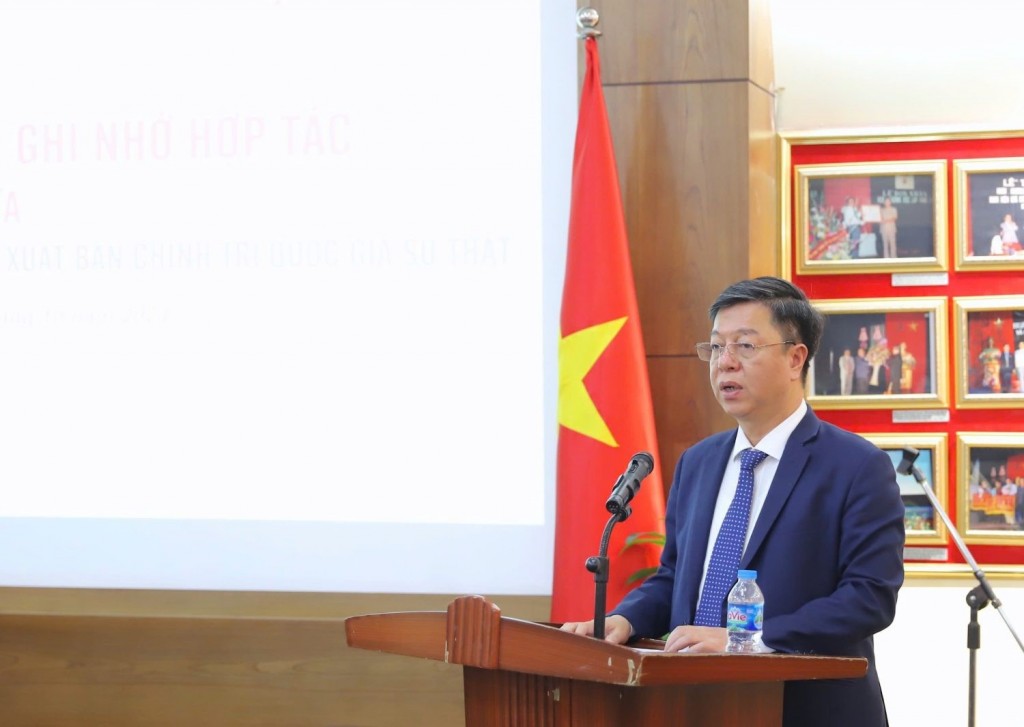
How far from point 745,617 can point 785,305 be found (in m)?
0.57

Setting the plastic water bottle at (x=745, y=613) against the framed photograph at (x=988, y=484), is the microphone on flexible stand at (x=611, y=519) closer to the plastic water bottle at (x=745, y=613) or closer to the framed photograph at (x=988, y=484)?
the plastic water bottle at (x=745, y=613)

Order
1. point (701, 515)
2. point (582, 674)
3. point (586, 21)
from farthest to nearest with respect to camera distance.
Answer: point (586, 21)
point (701, 515)
point (582, 674)

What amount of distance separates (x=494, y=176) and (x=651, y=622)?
2.00 m

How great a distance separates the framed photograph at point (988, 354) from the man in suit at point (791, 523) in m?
2.68

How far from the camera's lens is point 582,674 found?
153cm

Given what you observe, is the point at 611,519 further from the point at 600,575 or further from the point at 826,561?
the point at 826,561

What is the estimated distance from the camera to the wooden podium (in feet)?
5.03

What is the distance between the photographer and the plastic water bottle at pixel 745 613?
1907 millimetres

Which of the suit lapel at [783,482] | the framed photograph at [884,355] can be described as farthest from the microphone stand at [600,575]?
the framed photograph at [884,355]

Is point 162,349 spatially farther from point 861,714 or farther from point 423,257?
point 861,714

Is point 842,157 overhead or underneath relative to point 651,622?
overhead

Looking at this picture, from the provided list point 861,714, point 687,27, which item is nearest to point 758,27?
point 687,27

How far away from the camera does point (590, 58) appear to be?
363cm

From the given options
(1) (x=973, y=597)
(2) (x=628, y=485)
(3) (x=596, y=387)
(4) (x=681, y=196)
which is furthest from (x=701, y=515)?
(4) (x=681, y=196)
